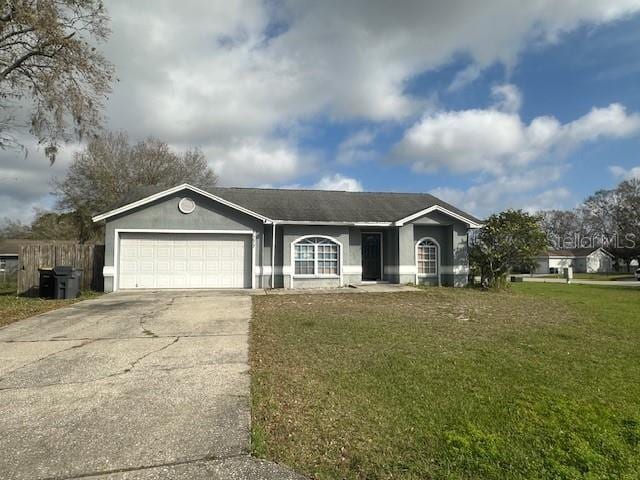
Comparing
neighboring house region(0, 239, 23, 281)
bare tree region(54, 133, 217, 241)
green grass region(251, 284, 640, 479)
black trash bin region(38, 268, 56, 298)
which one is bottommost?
green grass region(251, 284, 640, 479)

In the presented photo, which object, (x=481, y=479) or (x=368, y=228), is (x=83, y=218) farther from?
(x=481, y=479)

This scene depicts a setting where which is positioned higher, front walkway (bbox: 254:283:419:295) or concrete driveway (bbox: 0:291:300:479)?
front walkway (bbox: 254:283:419:295)

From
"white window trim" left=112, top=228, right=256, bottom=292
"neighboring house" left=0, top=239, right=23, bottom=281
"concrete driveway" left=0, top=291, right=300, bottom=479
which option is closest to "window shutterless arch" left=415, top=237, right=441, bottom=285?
"white window trim" left=112, top=228, right=256, bottom=292

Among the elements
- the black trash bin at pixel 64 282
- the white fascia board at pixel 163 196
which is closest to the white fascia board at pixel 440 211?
the white fascia board at pixel 163 196

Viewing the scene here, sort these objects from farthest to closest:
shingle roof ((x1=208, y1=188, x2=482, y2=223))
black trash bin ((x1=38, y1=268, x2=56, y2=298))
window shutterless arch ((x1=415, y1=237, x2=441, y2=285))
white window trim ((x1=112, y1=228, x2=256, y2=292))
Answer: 1. window shutterless arch ((x1=415, y1=237, x2=441, y2=285))
2. shingle roof ((x1=208, y1=188, x2=482, y2=223))
3. white window trim ((x1=112, y1=228, x2=256, y2=292))
4. black trash bin ((x1=38, y1=268, x2=56, y2=298))

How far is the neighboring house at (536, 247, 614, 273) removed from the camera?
6025 centimetres

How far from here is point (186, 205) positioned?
15.6 m

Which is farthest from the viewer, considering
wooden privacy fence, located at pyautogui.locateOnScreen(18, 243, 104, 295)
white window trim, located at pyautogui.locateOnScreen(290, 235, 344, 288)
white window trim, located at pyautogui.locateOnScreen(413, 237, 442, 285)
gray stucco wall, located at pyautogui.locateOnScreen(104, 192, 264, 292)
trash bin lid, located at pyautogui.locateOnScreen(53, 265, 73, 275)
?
white window trim, located at pyautogui.locateOnScreen(413, 237, 442, 285)

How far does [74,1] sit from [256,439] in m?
13.6

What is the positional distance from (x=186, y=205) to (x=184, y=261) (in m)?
2.15

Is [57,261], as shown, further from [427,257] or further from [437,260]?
[437,260]

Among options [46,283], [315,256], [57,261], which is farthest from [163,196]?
[315,256]

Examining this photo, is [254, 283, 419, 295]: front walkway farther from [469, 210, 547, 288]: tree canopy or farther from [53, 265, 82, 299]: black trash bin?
[53, 265, 82, 299]: black trash bin

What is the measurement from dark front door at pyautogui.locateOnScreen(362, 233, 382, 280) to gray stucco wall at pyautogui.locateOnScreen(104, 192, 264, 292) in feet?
16.0
